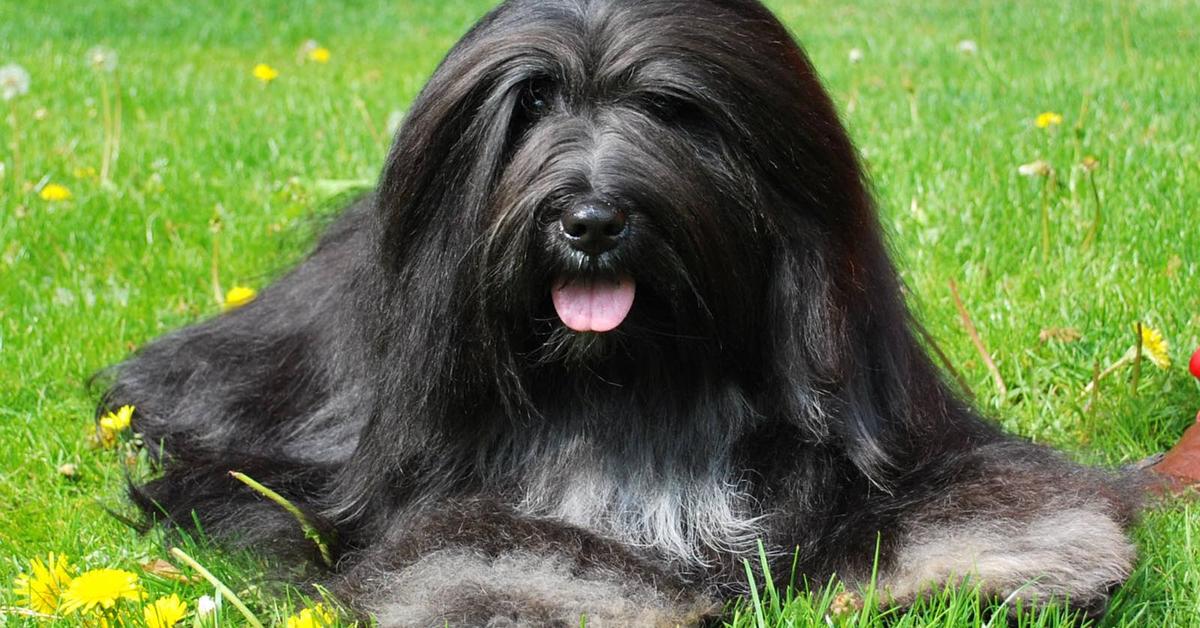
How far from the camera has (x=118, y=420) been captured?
4324 mm

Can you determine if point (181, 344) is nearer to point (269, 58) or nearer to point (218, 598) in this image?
point (218, 598)

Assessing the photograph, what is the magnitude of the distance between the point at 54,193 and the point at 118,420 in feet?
7.94

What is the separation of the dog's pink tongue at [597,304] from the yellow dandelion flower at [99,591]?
1004 millimetres

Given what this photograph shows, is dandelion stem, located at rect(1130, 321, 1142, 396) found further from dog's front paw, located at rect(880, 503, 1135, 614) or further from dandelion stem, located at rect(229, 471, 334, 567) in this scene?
dandelion stem, located at rect(229, 471, 334, 567)

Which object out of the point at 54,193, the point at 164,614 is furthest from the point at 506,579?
the point at 54,193

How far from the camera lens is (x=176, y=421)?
4.52 metres

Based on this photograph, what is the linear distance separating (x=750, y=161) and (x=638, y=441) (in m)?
0.68

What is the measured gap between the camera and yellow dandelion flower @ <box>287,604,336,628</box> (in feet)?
8.91

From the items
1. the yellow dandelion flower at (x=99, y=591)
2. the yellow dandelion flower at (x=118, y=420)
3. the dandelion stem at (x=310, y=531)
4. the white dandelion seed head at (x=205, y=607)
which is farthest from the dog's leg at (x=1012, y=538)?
the yellow dandelion flower at (x=118, y=420)

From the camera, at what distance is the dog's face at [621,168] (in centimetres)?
295

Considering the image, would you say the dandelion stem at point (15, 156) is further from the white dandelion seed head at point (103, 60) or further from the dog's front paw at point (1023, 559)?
the dog's front paw at point (1023, 559)

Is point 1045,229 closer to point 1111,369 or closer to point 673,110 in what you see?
point 1111,369

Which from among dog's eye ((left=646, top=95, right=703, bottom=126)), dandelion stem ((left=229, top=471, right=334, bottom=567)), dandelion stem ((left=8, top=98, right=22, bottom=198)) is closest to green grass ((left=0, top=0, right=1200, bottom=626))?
dandelion stem ((left=8, top=98, right=22, bottom=198))

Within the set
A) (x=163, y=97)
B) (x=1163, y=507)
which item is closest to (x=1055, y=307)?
(x=1163, y=507)
